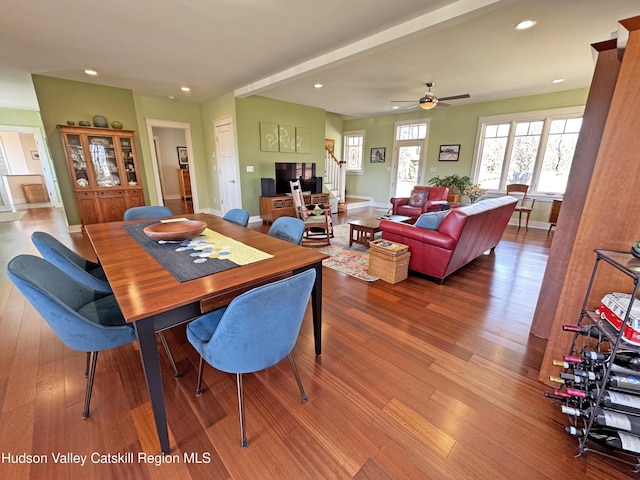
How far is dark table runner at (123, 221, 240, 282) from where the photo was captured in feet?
4.31

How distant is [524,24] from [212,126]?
5.83 meters

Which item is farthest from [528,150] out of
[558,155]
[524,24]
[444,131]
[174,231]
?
[174,231]

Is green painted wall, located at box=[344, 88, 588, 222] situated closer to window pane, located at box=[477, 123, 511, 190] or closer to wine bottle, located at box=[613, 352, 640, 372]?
window pane, located at box=[477, 123, 511, 190]

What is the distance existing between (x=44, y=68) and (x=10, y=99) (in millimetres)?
3132

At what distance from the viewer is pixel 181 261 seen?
1474 millimetres

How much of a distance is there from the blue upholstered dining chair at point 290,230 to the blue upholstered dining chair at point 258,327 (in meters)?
0.97

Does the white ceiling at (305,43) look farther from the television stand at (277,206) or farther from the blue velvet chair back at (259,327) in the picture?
the blue velvet chair back at (259,327)

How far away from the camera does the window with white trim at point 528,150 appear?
529 centimetres

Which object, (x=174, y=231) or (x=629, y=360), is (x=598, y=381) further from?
(x=174, y=231)

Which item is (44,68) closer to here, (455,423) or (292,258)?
(292,258)

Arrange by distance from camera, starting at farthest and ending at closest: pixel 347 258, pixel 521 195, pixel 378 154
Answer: pixel 378 154 → pixel 521 195 → pixel 347 258

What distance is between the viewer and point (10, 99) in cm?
574

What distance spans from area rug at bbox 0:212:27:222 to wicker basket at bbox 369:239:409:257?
26.6ft

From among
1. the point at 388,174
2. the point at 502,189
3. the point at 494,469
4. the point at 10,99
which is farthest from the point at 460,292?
the point at 10,99
